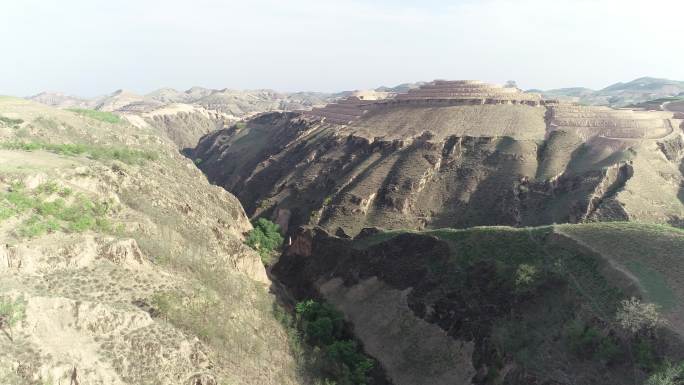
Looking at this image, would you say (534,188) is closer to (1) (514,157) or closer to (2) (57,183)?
(1) (514,157)

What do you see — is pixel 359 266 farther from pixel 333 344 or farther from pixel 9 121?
pixel 9 121

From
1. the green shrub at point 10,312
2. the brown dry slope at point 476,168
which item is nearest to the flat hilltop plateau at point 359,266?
the green shrub at point 10,312

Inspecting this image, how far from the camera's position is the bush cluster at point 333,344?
4072 centimetres

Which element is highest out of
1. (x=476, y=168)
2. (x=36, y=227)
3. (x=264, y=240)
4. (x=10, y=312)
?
(x=36, y=227)

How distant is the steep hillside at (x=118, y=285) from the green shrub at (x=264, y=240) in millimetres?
12326

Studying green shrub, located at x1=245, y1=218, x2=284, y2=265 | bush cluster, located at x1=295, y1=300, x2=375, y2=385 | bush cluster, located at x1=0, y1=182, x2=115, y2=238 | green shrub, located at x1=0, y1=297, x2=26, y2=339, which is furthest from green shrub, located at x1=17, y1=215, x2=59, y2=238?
green shrub, located at x1=245, y1=218, x2=284, y2=265

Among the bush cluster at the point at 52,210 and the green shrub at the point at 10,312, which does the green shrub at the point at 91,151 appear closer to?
the bush cluster at the point at 52,210

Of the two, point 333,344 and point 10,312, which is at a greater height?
point 10,312

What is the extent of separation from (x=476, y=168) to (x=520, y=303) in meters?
44.5

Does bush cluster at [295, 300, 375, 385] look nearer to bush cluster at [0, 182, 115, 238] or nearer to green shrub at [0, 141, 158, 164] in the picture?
bush cluster at [0, 182, 115, 238]

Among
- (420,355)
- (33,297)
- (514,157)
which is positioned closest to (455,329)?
(420,355)

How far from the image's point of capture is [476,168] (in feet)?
271

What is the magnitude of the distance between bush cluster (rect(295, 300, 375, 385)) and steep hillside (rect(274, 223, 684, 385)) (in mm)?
2505

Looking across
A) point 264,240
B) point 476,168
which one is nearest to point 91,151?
point 264,240
